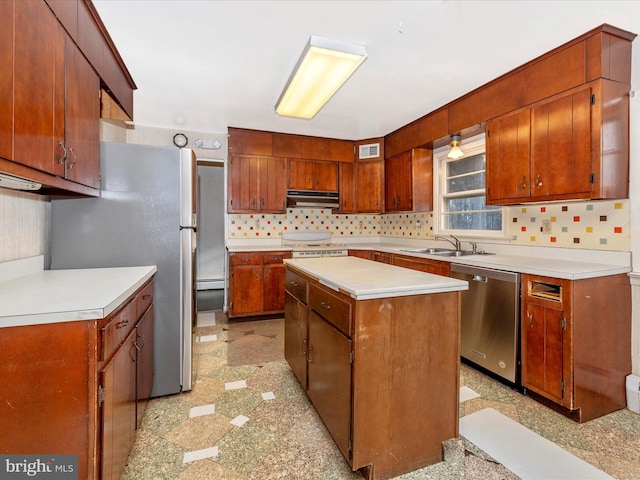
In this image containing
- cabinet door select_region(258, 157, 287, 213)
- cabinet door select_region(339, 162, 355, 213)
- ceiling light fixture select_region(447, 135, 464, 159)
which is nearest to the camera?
ceiling light fixture select_region(447, 135, 464, 159)

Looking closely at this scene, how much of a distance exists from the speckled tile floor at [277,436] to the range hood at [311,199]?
2552mm

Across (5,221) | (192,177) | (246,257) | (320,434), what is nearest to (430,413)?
(320,434)

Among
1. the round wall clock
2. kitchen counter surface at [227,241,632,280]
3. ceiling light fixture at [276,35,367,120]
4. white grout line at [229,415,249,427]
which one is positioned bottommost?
white grout line at [229,415,249,427]

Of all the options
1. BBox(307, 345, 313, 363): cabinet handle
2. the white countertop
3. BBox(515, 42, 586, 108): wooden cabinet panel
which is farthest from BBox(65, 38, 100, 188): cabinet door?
BBox(515, 42, 586, 108): wooden cabinet panel

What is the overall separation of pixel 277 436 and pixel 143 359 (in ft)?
2.94

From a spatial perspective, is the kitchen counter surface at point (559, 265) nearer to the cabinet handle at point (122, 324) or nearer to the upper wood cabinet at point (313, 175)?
the upper wood cabinet at point (313, 175)

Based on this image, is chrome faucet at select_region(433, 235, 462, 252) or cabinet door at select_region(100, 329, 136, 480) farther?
chrome faucet at select_region(433, 235, 462, 252)

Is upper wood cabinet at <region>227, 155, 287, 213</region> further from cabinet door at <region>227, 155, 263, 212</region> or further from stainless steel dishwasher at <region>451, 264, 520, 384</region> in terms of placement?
stainless steel dishwasher at <region>451, 264, 520, 384</region>

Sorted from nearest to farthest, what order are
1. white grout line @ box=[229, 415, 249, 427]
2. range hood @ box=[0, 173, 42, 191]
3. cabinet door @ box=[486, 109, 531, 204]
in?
range hood @ box=[0, 173, 42, 191]
white grout line @ box=[229, 415, 249, 427]
cabinet door @ box=[486, 109, 531, 204]

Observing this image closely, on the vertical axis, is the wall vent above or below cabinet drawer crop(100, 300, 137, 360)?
above

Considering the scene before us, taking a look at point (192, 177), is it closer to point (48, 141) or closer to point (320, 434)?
point (48, 141)

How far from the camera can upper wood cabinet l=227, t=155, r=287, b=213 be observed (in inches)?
170

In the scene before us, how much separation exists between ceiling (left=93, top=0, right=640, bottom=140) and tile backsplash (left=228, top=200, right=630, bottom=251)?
1.20 metres

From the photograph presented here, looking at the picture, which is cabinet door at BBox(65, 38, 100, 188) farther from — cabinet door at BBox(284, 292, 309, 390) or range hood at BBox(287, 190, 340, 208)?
range hood at BBox(287, 190, 340, 208)
